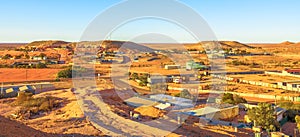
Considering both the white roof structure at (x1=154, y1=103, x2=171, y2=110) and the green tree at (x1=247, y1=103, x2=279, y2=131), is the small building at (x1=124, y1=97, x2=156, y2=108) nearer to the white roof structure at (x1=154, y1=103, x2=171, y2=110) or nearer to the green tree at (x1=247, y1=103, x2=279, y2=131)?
the white roof structure at (x1=154, y1=103, x2=171, y2=110)

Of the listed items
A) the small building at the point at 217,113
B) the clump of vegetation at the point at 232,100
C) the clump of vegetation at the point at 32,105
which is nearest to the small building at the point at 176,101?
the small building at the point at 217,113

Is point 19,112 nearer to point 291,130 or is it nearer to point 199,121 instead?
point 199,121

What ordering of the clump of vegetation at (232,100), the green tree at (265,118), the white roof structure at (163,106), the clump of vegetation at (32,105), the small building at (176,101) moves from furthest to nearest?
the clump of vegetation at (232,100) → the small building at (176,101) → the white roof structure at (163,106) → the clump of vegetation at (32,105) → the green tree at (265,118)

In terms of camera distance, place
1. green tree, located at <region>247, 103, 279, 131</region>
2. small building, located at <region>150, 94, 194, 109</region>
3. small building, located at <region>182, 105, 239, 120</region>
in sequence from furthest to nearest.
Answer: small building, located at <region>150, 94, 194, 109</region> < small building, located at <region>182, 105, 239, 120</region> < green tree, located at <region>247, 103, 279, 131</region>

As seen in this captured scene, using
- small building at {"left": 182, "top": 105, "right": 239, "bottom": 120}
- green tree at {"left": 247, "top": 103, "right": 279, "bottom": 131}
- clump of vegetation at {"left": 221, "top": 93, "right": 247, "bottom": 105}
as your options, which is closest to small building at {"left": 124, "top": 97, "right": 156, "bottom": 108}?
small building at {"left": 182, "top": 105, "right": 239, "bottom": 120}

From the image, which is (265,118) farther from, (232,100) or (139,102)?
(139,102)

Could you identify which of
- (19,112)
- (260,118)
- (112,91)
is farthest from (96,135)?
(112,91)

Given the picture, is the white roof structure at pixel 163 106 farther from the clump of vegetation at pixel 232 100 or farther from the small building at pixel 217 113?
the clump of vegetation at pixel 232 100

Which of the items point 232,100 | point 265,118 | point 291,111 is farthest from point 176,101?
point 291,111

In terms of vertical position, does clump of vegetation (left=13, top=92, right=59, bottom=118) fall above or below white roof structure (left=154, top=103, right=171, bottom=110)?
below
